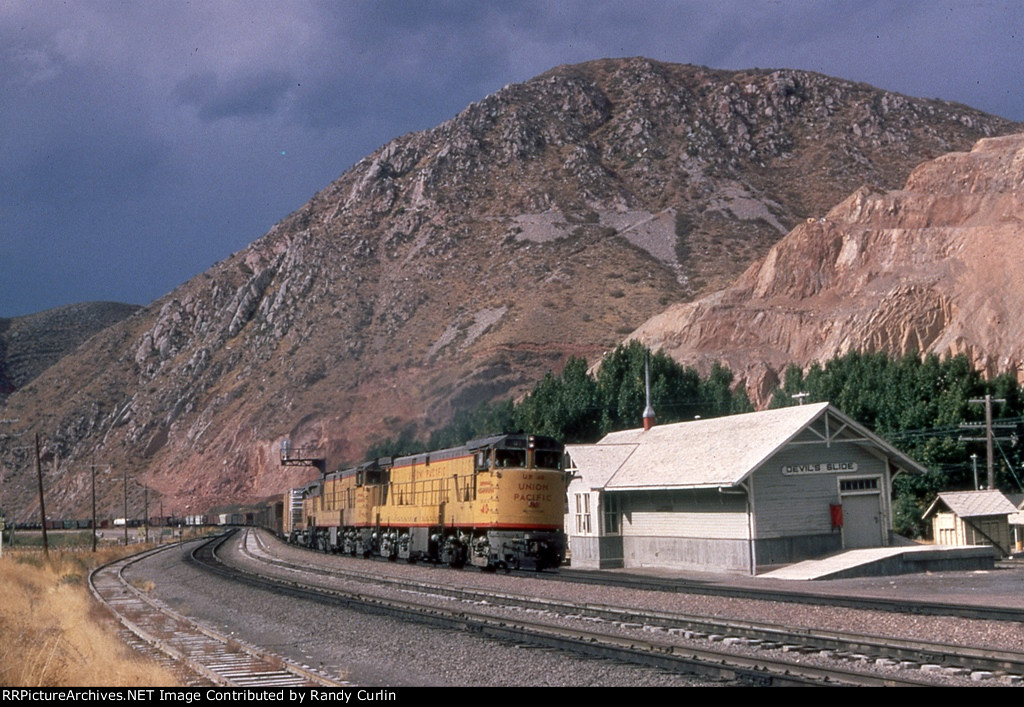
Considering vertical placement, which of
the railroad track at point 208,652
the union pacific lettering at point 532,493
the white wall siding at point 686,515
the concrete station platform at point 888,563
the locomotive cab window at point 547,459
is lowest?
the concrete station platform at point 888,563

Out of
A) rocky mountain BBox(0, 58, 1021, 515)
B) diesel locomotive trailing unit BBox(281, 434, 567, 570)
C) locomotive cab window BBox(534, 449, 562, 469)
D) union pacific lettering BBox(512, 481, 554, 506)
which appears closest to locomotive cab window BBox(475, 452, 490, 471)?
diesel locomotive trailing unit BBox(281, 434, 567, 570)

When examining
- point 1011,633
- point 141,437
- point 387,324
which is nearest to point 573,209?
point 387,324

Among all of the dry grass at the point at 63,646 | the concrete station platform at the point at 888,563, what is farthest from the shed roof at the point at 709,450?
the dry grass at the point at 63,646

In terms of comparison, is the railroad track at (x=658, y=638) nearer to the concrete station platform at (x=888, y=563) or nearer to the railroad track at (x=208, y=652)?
the railroad track at (x=208, y=652)

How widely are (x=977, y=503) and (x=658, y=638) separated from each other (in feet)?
96.2

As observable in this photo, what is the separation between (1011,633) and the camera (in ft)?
54.9

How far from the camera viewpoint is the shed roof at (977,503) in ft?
135

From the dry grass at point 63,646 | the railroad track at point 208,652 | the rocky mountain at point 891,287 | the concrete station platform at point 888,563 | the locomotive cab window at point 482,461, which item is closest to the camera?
the dry grass at point 63,646

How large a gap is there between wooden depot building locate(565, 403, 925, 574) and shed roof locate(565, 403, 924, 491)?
0.20ft

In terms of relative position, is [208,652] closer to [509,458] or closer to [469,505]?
[509,458]

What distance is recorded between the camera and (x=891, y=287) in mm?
83438

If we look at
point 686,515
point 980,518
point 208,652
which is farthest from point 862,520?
point 208,652

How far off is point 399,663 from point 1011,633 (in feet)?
33.5

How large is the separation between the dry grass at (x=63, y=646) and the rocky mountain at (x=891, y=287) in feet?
193
